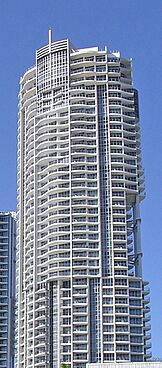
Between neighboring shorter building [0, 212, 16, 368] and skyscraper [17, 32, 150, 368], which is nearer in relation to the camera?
skyscraper [17, 32, 150, 368]

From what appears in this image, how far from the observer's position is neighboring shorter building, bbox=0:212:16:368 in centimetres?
18425

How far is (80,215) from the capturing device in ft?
478

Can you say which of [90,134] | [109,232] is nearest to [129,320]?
[109,232]

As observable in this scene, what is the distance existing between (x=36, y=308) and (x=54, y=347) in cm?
929

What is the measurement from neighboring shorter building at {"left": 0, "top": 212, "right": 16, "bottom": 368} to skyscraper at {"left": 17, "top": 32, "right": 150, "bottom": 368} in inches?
1238

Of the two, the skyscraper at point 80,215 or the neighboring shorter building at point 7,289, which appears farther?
the neighboring shorter building at point 7,289

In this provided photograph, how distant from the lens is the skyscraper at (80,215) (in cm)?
14062

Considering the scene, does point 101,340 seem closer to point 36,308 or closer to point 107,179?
point 36,308

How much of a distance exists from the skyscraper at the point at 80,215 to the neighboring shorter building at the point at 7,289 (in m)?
31.5

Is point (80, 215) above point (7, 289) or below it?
above

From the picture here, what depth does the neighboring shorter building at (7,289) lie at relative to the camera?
18425cm

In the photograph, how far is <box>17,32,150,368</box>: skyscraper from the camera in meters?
141

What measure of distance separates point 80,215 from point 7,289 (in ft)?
163

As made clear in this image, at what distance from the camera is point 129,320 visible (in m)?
141
